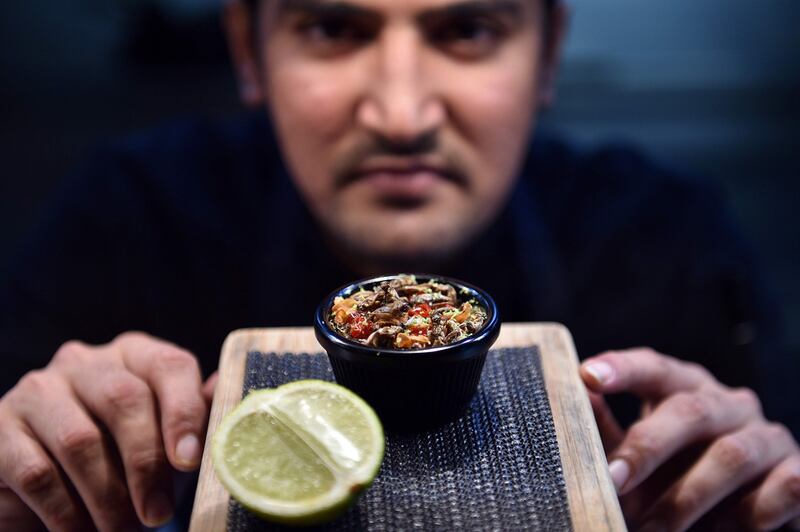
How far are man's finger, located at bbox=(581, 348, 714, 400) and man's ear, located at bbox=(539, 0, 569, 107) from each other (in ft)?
3.33

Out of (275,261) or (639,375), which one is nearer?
(639,375)

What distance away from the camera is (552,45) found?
82.5 inches

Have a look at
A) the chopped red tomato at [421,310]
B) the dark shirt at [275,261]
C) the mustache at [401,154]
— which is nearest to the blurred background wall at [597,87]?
the dark shirt at [275,261]

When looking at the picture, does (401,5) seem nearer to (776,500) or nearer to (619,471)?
(619,471)

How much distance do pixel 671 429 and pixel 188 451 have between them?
28.1 inches

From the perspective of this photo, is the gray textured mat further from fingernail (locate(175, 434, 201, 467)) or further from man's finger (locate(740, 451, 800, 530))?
man's finger (locate(740, 451, 800, 530))

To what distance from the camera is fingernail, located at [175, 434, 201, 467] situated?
1.01m

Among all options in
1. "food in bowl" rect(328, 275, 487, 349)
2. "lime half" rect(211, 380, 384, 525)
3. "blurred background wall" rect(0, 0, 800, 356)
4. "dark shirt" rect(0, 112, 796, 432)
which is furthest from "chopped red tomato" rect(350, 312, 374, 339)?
"blurred background wall" rect(0, 0, 800, 356)

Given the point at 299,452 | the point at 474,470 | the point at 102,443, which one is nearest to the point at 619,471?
the point at 474,470

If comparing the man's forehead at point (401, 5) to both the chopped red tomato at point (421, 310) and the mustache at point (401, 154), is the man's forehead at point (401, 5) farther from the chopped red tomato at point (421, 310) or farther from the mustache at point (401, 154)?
the chopped red tomato at point (421, 310)

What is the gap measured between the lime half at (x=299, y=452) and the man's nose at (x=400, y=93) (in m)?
0.75

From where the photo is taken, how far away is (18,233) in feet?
9.34

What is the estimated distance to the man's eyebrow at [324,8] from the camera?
156 centimetres

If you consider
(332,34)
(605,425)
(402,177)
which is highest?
(332,34)
